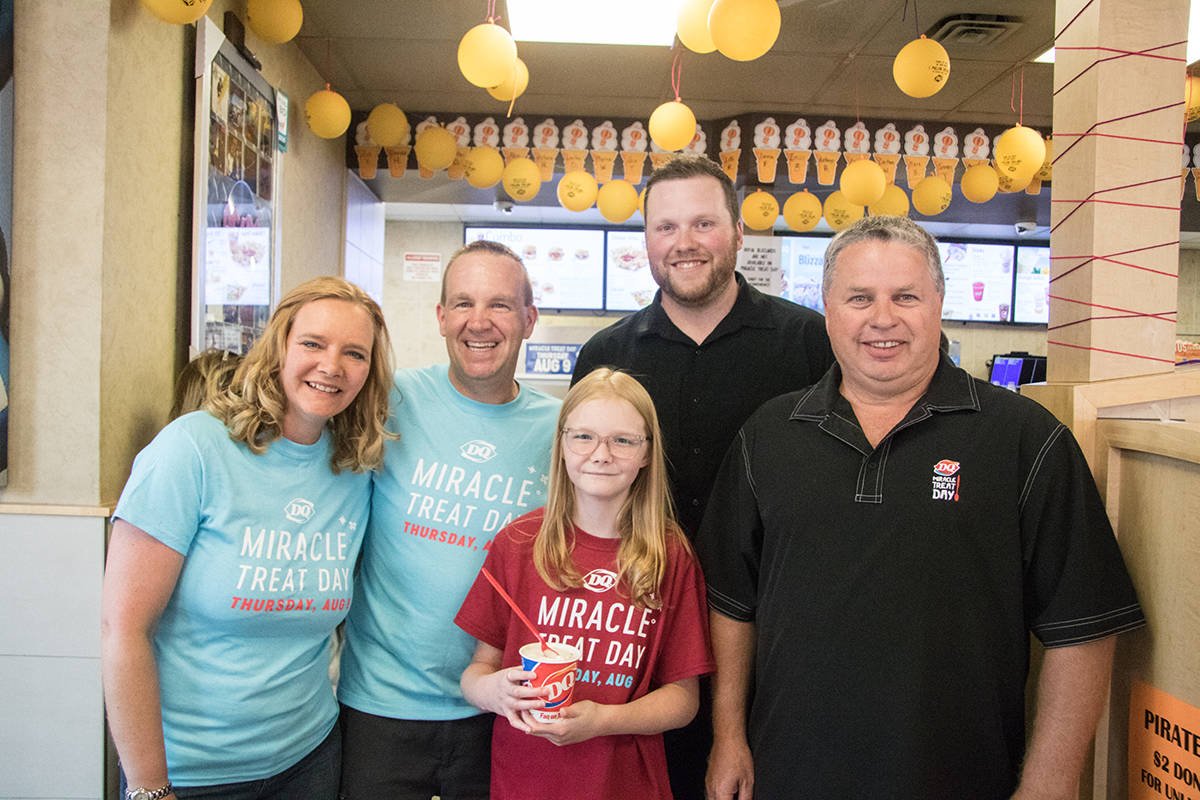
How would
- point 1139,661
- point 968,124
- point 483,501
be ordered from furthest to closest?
point 968,124, point 483,501, point 1139,661

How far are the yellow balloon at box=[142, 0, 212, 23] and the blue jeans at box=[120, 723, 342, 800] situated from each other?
80.5 inches

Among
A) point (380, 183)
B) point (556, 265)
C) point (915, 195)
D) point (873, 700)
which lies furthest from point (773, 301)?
point (556, 265)

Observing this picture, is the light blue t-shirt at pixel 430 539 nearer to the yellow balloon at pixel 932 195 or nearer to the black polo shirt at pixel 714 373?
the black polo shirt at pixel 714 373

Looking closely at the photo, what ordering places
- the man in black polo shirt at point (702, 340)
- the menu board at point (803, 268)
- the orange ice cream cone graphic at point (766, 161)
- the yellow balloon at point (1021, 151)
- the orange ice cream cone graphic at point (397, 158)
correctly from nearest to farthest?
the man in black polo shirt at point (702, 340), the yellow balloon at point (1021, 151), the orange ice cream cone graphic at point (397, 158), the orange ice cream cone graphic at point (766, 161), the menu board at point (803, 268)

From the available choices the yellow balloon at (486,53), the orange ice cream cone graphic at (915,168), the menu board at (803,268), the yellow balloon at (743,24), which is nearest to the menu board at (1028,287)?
the menu board at (803,268)

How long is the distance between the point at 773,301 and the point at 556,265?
6.26 metres

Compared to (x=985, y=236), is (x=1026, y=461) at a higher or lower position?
lower

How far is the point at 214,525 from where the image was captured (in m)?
1.46

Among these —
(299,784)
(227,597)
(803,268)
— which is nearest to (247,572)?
(227,597)

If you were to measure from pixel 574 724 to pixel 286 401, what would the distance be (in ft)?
2.73

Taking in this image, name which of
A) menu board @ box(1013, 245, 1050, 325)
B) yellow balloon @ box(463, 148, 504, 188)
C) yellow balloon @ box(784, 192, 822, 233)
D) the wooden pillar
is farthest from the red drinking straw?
menu board @ box(1013, 245, 1050, 325)

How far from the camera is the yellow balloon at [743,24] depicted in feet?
8.52

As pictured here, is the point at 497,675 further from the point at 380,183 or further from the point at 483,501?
the point at 380,183

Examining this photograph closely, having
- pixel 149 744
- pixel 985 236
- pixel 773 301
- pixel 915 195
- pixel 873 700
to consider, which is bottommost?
pixel 149 744
